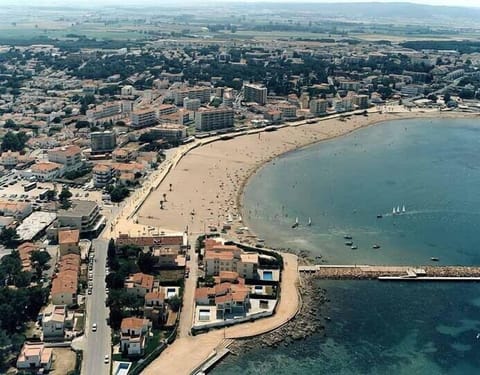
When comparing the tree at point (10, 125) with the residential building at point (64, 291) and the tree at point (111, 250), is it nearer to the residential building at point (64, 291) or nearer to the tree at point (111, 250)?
the tree at point (111, 250)

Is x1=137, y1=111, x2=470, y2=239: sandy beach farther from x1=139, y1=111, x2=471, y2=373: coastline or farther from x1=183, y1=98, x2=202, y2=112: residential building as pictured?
x1=183, y1=98, x2=202, y2=112: residential building

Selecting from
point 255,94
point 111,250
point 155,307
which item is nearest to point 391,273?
point 155,307

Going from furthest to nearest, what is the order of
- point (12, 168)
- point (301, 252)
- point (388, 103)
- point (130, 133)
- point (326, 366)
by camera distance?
point (388, 103), point (130, 133), point (12, 168), point (301, 252), point (326, 366)

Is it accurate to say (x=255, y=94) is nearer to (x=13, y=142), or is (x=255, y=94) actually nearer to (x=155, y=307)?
(x=13, y=142)

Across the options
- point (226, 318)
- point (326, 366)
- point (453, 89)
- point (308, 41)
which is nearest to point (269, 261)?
point (226, 318)

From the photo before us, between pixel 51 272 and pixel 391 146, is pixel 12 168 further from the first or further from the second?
pixel 391 146

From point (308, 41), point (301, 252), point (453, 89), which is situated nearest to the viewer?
point (301, 252)

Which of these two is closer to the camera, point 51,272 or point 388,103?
point 51,272

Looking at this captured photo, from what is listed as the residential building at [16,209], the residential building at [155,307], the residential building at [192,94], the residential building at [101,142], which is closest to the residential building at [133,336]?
the residential building at [155,307]
